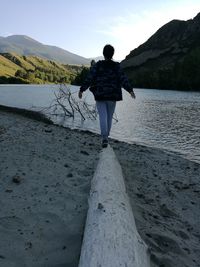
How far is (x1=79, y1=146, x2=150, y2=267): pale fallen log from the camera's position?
16.1 ft

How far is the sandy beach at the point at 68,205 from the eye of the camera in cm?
632

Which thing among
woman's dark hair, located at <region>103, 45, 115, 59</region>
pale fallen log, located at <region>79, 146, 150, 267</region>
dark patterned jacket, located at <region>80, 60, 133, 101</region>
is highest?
woman's dark hair, located at <region>103, 45, 115, 59</region>

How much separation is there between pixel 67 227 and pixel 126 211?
4.08 ft

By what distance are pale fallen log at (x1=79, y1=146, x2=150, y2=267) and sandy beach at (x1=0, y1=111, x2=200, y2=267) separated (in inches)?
24.6

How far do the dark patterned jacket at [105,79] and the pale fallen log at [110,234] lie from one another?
4477mm

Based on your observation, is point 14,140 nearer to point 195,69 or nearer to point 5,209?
point 5,209

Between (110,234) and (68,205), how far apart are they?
278cm

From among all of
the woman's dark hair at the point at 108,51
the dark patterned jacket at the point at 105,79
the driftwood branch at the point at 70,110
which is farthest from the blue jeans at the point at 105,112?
the driftwood branch at the point at 70,110

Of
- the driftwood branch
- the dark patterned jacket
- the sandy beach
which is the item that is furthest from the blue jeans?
the driftwood branch

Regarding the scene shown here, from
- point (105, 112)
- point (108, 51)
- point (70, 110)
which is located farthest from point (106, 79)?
point (70, 110)

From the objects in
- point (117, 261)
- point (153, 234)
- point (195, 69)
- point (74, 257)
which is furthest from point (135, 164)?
point (195, 69)

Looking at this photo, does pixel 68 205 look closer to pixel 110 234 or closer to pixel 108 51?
pixel 110 234

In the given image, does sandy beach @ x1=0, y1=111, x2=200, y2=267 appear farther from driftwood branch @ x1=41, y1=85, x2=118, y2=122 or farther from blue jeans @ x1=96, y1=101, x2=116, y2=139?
driftwood branch @ x1=41, y1=85, x2=118, y2=122

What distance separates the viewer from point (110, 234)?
5586 millimetres
